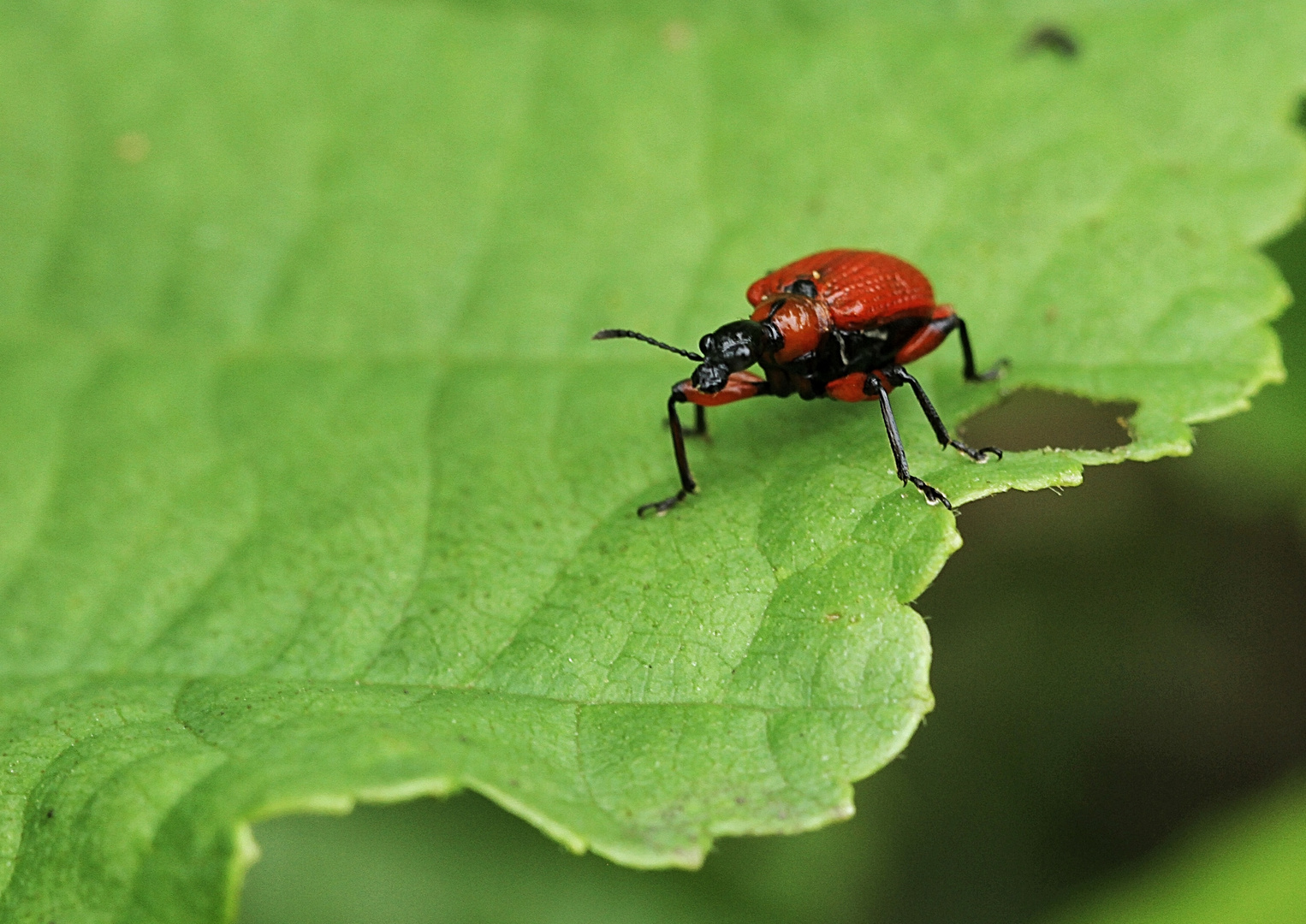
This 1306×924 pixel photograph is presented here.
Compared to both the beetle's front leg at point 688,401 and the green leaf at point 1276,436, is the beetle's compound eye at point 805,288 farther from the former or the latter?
the green leaf at point 1276,436

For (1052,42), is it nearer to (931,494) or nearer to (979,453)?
(979,453)

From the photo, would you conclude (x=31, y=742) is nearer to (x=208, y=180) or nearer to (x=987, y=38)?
(x=208, y=180)

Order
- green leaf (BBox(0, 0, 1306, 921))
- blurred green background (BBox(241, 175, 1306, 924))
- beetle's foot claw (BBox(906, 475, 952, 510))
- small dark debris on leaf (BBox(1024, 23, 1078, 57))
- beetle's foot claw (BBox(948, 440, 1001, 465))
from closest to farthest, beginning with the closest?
green leaf (BBox(0, 0, 1306, 921)) < beetle's foot claw (BBox(906, 475, 952, 510)) < beetle's foot claw (BBox(948, 440, 1001, 465)) < small dark debris on leaf (BBox(1024, 23, 1078, 57)) < blurred green background (BBox(241, 175, 1306, 924))

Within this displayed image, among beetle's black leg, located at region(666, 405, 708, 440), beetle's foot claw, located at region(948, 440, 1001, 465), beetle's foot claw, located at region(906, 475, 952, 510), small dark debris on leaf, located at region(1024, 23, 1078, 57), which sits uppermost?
small dark debris on leaf, located at region(1024, 23, 1078, 57)

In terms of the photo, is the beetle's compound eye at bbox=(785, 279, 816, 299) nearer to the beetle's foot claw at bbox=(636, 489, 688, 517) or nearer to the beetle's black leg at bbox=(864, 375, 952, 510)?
the beetle's black leg at bbox=(864, 375, 952, 510)

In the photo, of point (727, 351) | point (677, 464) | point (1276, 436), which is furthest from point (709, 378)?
point (1276, 436)

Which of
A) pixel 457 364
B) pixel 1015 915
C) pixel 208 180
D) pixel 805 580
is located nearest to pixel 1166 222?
pixel 805 580

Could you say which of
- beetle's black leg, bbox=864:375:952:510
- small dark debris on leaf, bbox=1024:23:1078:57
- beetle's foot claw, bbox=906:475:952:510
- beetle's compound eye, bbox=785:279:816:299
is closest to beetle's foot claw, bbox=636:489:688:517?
beetle's black leg, bbox=864:375:952:510

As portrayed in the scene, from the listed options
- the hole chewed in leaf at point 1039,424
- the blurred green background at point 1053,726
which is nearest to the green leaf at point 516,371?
the blurred green background at point 1053,726
